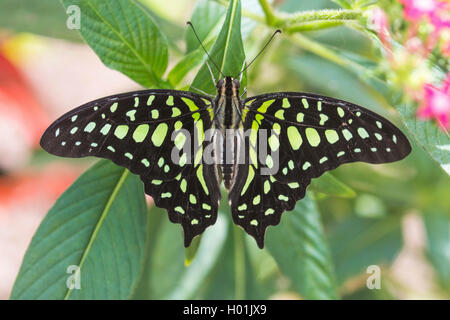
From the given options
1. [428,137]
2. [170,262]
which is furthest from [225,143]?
[170,262]

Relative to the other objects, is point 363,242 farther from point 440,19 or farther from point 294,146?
point 440,19

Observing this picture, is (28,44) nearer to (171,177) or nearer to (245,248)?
(245,248)

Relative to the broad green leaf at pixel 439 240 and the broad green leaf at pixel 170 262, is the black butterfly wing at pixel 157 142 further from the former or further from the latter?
the broad green leaf at pixel 439 240

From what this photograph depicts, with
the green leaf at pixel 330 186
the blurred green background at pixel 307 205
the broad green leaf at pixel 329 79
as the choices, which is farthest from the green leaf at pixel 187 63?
the broad green leaf at pixel 329 79

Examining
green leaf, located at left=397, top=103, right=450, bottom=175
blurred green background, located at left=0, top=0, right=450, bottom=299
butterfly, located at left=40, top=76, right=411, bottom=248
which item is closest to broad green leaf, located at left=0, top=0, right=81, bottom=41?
blurred green background, located at left=0, top=0, right=450, bottom=299

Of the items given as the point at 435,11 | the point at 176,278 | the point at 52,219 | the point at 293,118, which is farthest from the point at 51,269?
the point at 435,11

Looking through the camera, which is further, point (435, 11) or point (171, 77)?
point (171, 77)
